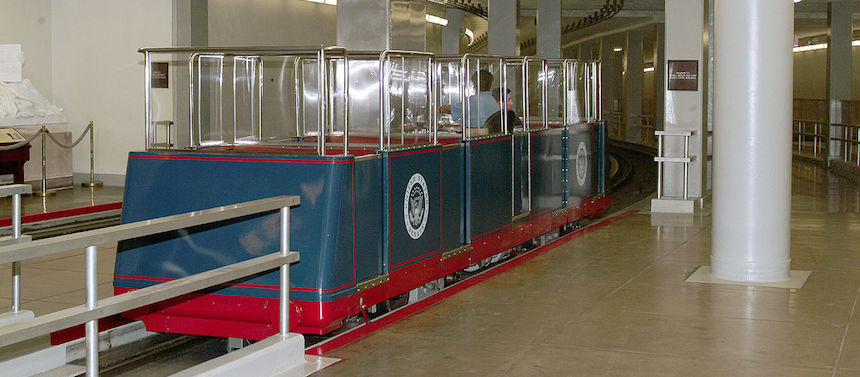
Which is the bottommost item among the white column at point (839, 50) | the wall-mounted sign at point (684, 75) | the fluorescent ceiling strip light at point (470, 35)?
the wall-mounted sign at point (684, 75)

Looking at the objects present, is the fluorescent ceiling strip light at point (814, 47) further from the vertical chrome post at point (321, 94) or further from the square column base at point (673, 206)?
the vertical chrome post at point (321, 94)

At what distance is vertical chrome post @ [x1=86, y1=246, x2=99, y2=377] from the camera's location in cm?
435

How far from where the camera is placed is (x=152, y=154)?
7.05 m

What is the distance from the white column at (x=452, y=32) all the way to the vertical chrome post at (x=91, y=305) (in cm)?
2863

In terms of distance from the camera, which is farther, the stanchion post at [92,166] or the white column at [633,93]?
the white column at [633,93]

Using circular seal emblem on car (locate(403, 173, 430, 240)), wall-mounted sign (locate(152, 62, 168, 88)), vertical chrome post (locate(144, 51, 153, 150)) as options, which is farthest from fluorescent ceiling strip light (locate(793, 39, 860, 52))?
vertical chrome post (locate(144, 51, 153, 150))

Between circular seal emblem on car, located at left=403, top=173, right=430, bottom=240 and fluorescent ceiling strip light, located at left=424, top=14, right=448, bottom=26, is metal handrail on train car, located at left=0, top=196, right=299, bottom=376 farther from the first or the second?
fluorescent ceiling strip light, located at left=424, top=14, right=448, bottom=26

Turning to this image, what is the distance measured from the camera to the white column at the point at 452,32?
32719mm

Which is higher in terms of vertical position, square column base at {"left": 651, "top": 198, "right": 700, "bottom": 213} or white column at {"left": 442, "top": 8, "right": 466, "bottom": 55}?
white column at {"left": 442, "top": 8, "right": 466, "bottom": 55}

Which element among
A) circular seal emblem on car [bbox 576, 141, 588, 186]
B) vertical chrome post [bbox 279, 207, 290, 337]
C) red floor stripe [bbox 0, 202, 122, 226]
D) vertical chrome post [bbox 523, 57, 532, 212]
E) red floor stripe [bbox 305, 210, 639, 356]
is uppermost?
vertical chrome post [bbox 523, 57, 532, 212]

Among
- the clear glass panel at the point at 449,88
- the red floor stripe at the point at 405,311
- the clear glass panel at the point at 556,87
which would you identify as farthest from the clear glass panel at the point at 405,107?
the clear glass panel at the point at 556,87

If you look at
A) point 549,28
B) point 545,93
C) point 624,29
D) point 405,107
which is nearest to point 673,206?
point 545,93

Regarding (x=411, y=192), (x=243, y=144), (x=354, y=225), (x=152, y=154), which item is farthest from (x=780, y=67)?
(x=152, y=154)

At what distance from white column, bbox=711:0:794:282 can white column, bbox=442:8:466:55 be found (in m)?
24.2
